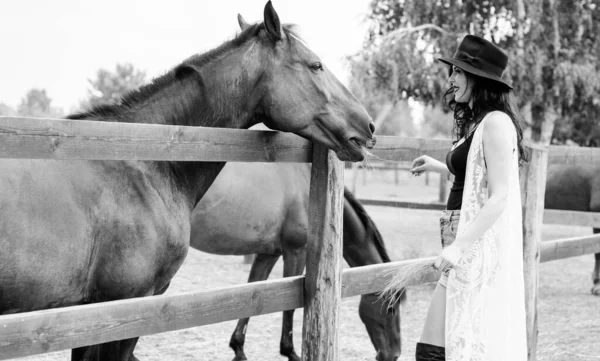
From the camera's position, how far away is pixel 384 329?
459 centimetres

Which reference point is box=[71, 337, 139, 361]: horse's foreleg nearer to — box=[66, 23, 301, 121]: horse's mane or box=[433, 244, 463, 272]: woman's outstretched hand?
box=[66, 23, 301, 121]: horse's mane

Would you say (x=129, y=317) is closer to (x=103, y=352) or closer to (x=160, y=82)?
(x=103, y=352)

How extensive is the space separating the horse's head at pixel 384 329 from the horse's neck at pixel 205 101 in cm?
192

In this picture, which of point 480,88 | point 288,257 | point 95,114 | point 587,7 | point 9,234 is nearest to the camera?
point 9,234

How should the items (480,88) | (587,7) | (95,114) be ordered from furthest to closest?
1. (587,7)
2. (95,114)
3. (480,88)

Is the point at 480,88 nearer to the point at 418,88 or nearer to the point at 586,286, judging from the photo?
the point at 586,286

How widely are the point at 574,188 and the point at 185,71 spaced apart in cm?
771

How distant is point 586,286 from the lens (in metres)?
8.47

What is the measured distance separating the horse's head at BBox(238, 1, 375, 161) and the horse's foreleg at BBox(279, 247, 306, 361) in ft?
6.89

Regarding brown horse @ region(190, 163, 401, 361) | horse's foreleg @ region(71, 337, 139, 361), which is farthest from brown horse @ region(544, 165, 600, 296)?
horse's foreleg @ region(71, 337, 139, 361)

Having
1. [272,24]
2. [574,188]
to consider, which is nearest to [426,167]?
[272,24]

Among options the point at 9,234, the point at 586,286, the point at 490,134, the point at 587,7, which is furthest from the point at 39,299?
the point at 587,7

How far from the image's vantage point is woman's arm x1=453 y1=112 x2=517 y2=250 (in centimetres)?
246

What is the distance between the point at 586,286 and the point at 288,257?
5.21 metres
